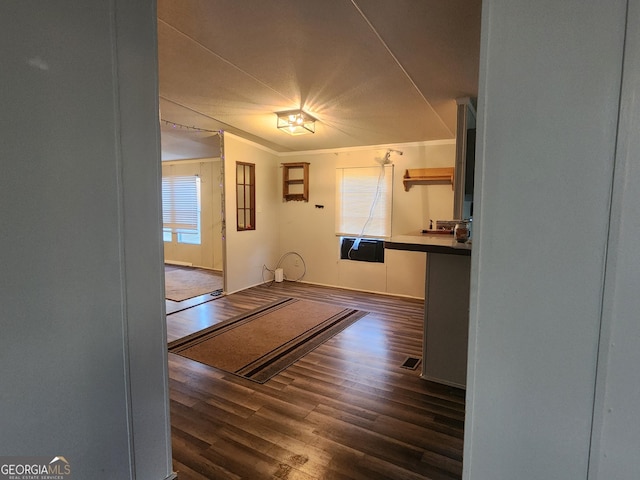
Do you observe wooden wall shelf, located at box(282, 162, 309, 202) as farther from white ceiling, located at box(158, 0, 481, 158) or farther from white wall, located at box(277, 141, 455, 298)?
white ceiling, located at box(158, 0, 481, 158)

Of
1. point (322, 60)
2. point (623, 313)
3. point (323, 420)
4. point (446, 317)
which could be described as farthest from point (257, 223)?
point (623, 313)

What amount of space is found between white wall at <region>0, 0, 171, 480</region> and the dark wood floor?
1.44ft

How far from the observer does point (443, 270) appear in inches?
96.7

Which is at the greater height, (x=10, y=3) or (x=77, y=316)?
(x=10, y=3)

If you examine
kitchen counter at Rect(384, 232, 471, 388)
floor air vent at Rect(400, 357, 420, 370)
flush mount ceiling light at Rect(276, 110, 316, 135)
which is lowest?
floor air vent at Rect(400, 357, 420, 370)

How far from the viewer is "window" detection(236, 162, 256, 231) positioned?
17.3 feet

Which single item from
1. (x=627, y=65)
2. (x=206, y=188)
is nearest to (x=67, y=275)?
(x=627, y=65)

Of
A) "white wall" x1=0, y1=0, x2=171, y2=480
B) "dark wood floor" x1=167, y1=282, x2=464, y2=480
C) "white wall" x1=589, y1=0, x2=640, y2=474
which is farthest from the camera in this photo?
"dark wood floor" x1=167, y1=282, x2=464, y2=480

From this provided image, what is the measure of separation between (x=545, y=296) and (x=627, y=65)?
52 centimetres

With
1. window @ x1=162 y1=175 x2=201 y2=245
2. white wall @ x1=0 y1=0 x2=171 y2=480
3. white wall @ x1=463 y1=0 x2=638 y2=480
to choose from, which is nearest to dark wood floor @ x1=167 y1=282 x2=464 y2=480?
white wall @ x1=0 y1=0 x2=171 y2=480

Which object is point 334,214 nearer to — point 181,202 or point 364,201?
point 364,201

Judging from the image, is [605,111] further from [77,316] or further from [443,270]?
[443,270]

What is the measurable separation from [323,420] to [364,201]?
12.7ft

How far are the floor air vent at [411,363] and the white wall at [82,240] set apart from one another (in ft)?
6.33
